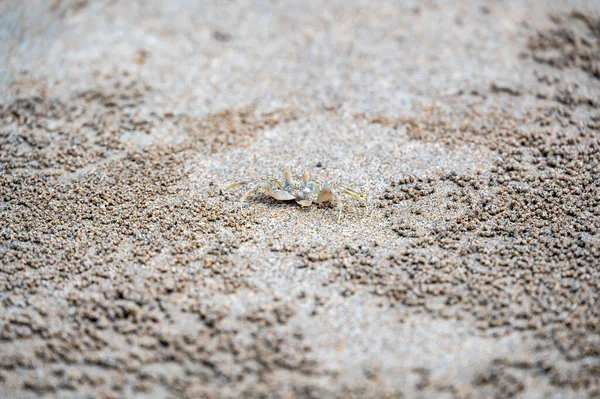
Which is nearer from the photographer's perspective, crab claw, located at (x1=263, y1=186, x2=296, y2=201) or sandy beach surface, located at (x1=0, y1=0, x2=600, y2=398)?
sandy beach surface, located at (x1=0, y1=0, x2=600, y2=398)

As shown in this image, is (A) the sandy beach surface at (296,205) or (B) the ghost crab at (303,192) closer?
(A) the sandy beach surface at (296,205)

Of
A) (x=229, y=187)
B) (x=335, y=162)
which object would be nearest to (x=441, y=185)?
(x=335, y=162)

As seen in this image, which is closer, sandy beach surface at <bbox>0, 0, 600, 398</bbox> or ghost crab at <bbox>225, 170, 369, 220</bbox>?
sandy beach surface at <bbox>0, 0, 600, 398</bbox>

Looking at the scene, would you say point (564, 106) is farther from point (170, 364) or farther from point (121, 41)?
point (121, 41)

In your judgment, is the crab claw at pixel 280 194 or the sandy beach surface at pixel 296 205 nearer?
the sandy beach surface at pixel 296 205

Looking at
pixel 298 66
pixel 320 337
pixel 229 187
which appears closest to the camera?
pixel 320 337

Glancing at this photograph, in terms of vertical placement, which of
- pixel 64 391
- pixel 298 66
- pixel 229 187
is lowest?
pixel 64 391

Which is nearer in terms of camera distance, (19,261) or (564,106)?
(19,261)

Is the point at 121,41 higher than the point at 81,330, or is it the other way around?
the point at 121,41
